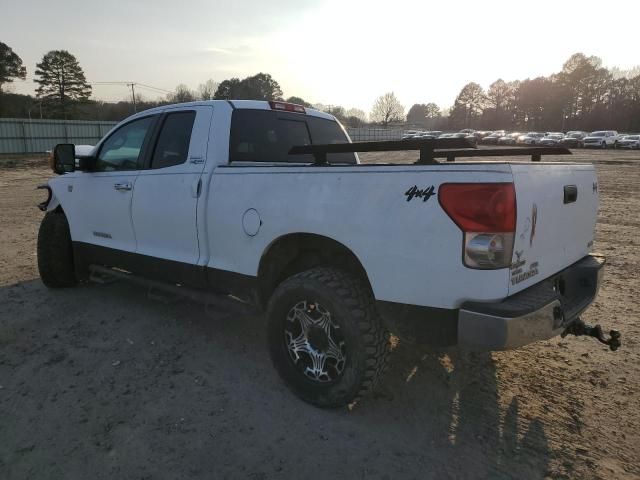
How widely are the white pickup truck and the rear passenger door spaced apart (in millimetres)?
14

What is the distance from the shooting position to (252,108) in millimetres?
4020

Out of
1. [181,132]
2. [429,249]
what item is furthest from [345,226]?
[181,132]

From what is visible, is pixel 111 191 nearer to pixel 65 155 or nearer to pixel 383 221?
pixel 65 155

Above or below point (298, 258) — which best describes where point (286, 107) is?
above

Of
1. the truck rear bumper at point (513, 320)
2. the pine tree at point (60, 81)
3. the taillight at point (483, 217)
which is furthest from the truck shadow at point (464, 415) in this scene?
the pine tree at point (60, 81)

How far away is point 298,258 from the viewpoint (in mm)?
3410

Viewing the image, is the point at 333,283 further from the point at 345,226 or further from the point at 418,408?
the point at 418,408

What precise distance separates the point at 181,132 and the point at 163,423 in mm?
2337

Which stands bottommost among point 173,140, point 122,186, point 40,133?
point 122,186

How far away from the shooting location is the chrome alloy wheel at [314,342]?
2955 millimetres

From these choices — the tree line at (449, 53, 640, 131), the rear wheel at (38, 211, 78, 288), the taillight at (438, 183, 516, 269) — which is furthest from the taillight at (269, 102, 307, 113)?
the tree line at (449, 53, 640, 131)

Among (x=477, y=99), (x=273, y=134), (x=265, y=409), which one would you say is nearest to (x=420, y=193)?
(x=265, y=409)

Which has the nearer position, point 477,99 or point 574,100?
point 574,100

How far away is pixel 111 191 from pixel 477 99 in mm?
112237
